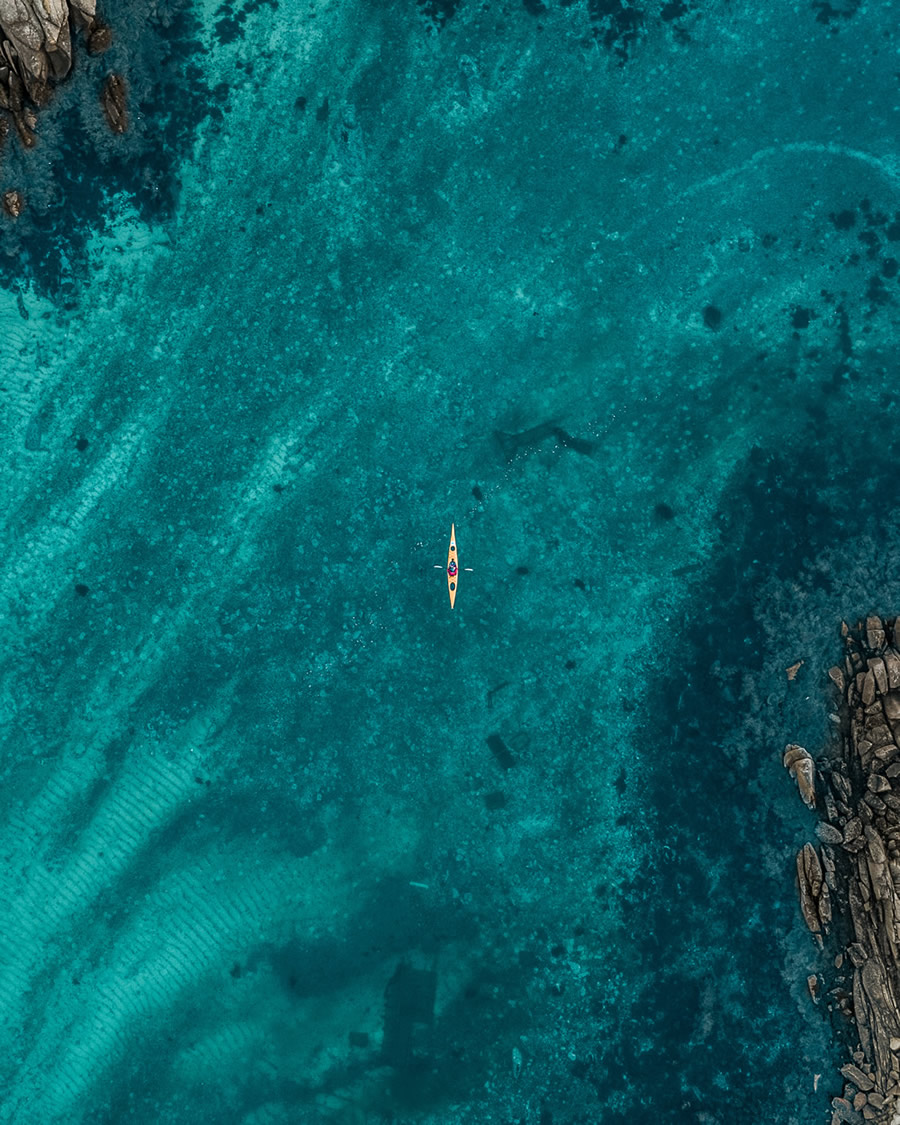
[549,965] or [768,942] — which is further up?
[549,965]

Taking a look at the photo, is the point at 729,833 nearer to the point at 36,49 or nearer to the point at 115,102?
the point at 115,102

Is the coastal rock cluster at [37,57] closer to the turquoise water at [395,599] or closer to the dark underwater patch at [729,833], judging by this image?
the turquoise water at [395,599]

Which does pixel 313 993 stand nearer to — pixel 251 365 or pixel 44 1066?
pixel 44 1066

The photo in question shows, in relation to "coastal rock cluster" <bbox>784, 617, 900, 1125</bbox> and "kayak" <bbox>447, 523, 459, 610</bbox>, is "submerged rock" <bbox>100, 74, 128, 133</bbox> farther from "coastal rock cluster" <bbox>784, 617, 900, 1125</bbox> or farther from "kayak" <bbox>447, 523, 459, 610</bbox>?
"coastal rock cluster" <bbox>784, 617, 900, 1125</bbox>

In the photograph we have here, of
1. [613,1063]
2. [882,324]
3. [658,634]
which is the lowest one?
[613,1063]

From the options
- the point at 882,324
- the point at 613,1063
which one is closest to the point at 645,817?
the point at 613,1063

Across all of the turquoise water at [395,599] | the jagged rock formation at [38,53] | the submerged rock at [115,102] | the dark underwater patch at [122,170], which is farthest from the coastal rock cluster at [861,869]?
the jagged rock formation at [38,53]

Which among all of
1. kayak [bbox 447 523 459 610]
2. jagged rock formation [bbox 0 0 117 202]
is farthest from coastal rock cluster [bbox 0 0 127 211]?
kayak [bbox 447 523 459 610]
